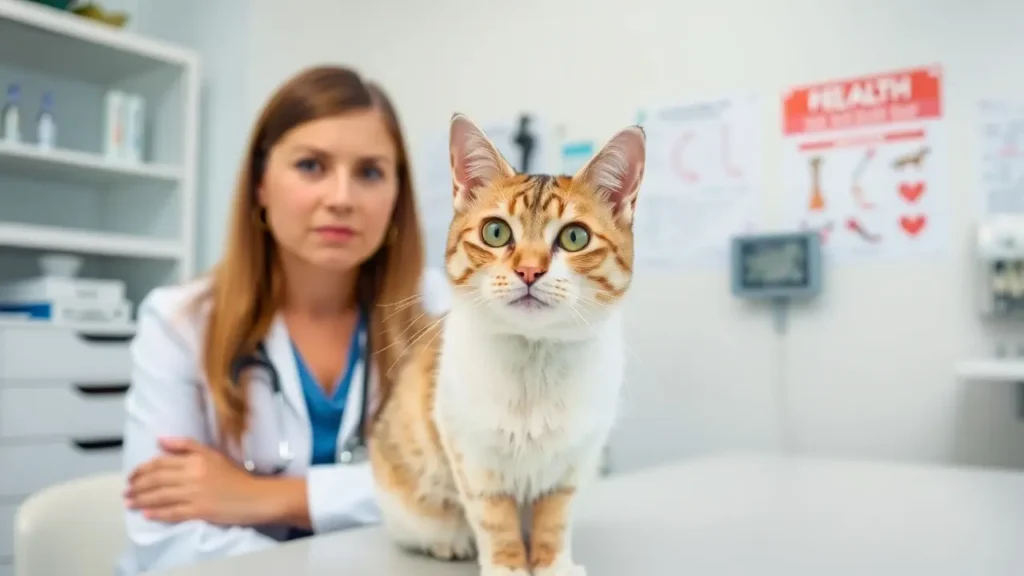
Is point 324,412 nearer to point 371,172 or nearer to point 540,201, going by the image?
point 371,172

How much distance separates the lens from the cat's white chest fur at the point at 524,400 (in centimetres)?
49

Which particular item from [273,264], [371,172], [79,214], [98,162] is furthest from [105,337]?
[371,172]

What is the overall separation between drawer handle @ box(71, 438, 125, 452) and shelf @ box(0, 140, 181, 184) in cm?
71

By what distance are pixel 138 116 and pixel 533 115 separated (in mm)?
1178

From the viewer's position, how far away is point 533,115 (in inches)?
71.3

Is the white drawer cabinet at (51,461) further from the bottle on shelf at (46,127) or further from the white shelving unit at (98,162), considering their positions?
the bottle on shelf at (46,127)

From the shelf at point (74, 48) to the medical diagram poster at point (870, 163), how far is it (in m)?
1.68

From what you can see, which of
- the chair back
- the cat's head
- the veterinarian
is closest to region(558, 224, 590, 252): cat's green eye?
the cat's head

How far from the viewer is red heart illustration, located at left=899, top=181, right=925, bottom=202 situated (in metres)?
1.43

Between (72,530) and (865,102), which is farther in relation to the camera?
(865,102)

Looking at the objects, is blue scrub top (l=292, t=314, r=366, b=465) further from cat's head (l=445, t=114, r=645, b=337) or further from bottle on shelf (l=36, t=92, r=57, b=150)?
bottle on shelf (l=36, t=92, r=57, b=150)

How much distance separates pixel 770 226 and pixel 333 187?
39.0 inches

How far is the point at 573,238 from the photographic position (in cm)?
45

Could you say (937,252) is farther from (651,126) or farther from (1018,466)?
(651,126)
